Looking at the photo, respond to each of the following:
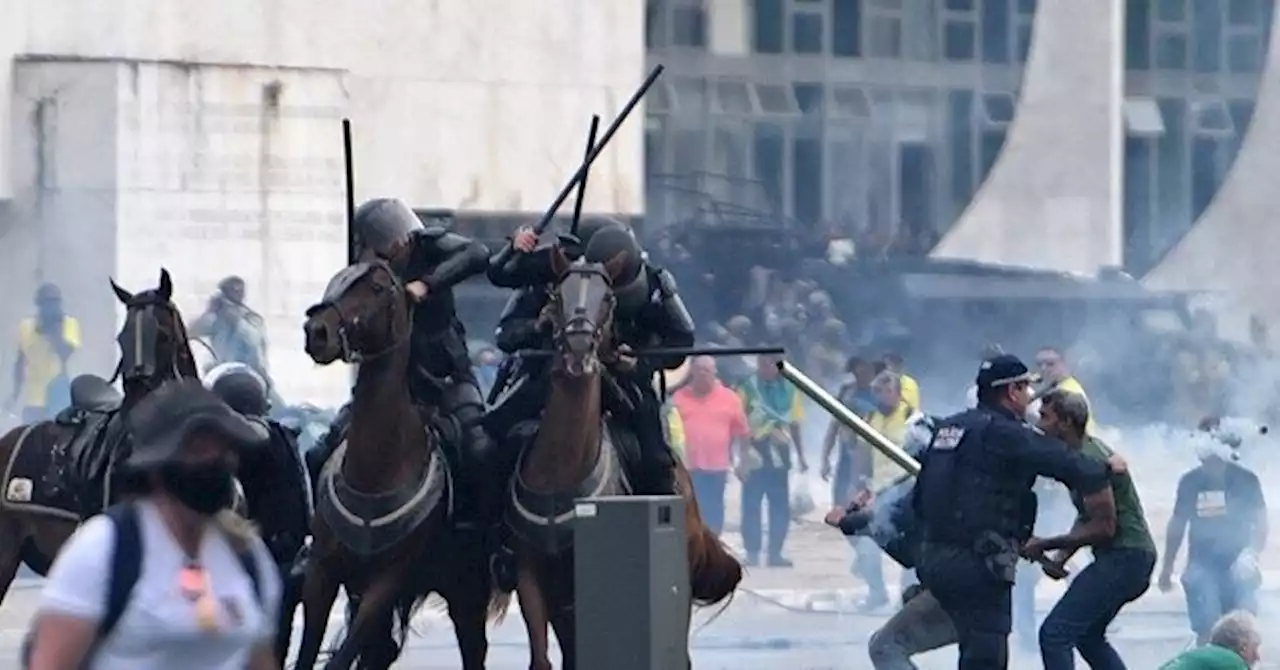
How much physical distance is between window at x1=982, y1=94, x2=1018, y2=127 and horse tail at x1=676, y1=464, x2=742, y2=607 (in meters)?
23.6

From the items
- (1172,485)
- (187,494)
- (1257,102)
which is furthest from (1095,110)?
(187,494)

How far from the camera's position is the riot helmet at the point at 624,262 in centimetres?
1185

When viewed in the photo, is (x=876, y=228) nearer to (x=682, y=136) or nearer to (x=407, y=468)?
(x=682, y=136)

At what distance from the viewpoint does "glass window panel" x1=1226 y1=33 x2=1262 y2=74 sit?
1409 inches

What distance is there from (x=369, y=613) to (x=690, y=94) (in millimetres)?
23765

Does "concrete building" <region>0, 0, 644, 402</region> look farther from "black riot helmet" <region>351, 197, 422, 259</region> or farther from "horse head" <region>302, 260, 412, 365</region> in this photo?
"horse head" <region>302, 260, 412, 365</region>

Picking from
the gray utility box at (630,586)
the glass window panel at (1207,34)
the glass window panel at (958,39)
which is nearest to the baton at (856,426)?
the gray utility box at (630,586)

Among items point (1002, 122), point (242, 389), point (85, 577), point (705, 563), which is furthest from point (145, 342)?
point (1002, 122)

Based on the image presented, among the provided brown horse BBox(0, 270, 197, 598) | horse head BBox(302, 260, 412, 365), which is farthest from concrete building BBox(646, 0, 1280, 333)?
horse head BBox(302, 260, 412, 365)

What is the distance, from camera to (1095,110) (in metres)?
35.7

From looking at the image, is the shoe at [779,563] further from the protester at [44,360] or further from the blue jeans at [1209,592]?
the protester at [44,360]

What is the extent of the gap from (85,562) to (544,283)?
5697 mm

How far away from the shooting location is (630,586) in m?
9.11

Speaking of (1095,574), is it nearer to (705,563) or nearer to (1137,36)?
(705,563)
